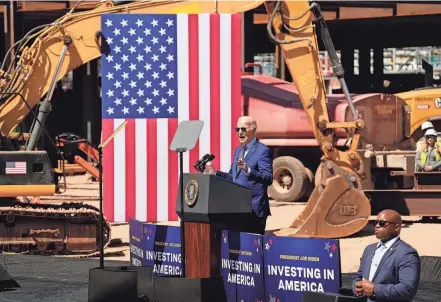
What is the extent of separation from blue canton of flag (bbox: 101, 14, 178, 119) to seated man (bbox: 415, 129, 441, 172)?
14.5 ft

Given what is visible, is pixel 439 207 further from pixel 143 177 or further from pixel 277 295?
pixel 277 295

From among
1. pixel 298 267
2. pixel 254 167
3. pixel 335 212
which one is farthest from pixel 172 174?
pixel 298 267

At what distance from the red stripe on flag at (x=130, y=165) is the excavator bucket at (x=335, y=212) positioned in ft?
9.86

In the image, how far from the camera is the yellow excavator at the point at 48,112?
54.4ft

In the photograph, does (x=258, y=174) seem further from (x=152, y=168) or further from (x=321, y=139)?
(x=152, y=168)

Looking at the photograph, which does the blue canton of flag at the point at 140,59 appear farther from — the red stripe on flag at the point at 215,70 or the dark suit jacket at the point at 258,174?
the dark suit jacket at the point at 258,174

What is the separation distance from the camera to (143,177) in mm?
20188

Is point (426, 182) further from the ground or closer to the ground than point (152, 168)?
closer to the ground

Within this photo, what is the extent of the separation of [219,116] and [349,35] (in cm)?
3367

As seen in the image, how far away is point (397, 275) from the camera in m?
7.89

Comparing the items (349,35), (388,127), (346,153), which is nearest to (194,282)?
(346,153)

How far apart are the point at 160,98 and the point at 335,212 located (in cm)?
396

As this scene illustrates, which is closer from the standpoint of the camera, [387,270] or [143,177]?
[387,270]

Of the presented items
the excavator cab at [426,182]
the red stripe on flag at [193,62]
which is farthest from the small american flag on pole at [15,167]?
the excavator cab at [426,182]
